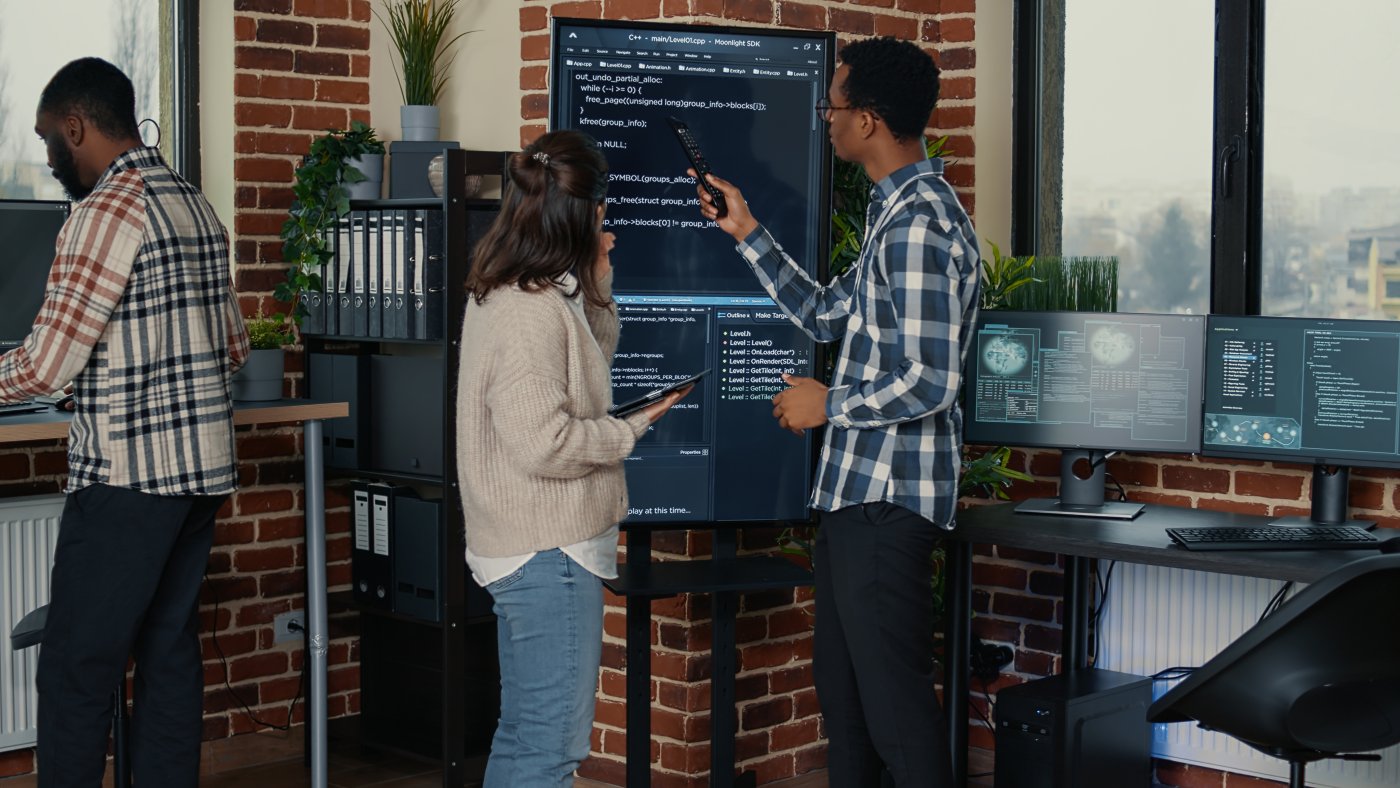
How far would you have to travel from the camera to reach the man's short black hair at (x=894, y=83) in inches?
102

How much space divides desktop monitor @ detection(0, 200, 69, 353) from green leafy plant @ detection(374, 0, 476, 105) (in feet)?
3.36

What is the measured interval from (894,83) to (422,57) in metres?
1.84

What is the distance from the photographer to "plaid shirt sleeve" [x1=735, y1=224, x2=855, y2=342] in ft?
9.70

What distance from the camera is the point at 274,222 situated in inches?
161

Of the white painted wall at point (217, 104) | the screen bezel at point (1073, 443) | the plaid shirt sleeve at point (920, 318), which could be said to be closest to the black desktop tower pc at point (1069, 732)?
the screen bezel at point (1073, 443)

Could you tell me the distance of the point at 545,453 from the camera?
231 cm

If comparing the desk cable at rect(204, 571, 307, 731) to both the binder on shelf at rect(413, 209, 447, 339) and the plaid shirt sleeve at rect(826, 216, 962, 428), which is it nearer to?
the binder on shelf at rect(413, 209, 447, 339)

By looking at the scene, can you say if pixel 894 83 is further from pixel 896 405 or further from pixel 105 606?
pixel 105 606

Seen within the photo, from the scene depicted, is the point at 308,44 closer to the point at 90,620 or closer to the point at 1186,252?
the point at 90,620

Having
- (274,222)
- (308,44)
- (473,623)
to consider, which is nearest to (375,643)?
(473,623)

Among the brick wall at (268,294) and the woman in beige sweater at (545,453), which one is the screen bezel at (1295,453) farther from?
the brick wall at (268,294)

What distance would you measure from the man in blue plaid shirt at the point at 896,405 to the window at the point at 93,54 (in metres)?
2.08

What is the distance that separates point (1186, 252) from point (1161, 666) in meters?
1.02

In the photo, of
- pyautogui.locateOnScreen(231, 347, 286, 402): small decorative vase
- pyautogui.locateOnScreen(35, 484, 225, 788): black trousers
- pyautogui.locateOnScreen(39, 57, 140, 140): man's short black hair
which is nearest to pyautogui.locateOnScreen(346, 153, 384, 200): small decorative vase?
pyautogui.locateOnScreen(231, 347, 286, 402): small decorative vase
